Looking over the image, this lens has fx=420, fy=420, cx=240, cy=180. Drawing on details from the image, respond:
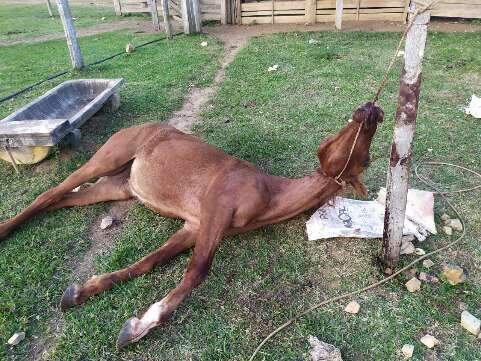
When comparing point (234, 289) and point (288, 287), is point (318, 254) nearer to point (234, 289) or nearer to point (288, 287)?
point (288, 287)

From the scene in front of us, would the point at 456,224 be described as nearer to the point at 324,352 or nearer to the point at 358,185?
the point at 358,185

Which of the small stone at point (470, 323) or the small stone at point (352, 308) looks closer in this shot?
the small stone at point (470, 323)

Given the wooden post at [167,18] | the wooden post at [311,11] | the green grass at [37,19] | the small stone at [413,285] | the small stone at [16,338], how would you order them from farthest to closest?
the green grass at [37,19] < the wooden post at [311,11] < the wooden post at [167,18] < the small stone at [413,285] < the small stone at [16,338]

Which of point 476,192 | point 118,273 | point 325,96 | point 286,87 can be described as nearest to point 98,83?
point 286,87

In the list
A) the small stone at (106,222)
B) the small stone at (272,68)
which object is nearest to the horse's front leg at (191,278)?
the small stone at (106,222)

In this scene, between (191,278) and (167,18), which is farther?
(167,18)

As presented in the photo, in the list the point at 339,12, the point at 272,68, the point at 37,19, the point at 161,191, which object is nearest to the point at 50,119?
the point at 161,191

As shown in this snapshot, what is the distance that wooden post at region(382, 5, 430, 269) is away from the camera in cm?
245

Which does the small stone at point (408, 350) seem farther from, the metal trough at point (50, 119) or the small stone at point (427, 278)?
the metal trough at point (50, 119)

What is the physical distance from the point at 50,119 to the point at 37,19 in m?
12.6

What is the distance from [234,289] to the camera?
119 inches

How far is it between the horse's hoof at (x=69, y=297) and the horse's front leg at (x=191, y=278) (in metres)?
0.51

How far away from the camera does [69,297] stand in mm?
2902

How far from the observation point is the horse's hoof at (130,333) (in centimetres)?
258
